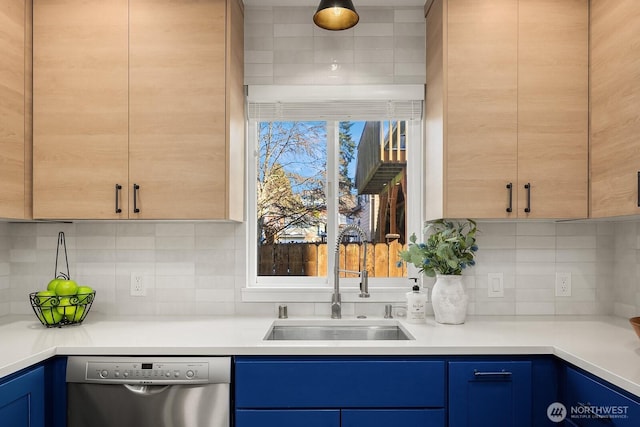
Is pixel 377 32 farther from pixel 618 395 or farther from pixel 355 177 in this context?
pixel 618 395

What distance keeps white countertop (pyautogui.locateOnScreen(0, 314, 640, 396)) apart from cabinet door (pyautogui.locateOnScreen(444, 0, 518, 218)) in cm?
53

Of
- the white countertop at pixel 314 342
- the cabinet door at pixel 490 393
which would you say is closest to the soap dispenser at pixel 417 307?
the white countertop at pixel 314 342

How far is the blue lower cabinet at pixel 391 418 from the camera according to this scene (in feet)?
5.44

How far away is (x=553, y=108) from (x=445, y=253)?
2.62 feet

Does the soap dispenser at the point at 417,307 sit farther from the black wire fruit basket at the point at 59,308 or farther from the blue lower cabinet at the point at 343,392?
the black wire fruit basket at the point at 59,308

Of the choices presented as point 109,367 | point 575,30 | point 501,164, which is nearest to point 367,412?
point 109,367

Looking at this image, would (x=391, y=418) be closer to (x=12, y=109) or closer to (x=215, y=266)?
(x=215, y=266)

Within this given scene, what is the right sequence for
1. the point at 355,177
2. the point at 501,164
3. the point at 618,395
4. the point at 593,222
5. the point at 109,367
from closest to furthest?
the point at 618,395
the point at 109,367
the point at 501,164
the point at 593,222
the point at 355,177

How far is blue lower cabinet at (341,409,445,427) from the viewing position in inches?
65.2

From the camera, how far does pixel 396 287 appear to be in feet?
7.87

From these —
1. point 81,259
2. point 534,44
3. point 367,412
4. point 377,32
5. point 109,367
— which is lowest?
point 367,412

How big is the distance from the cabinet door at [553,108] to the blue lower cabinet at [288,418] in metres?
1.19

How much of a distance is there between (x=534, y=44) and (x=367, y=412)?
172cm

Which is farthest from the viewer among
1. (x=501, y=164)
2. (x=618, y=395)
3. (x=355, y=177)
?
(x=355, y=177)
